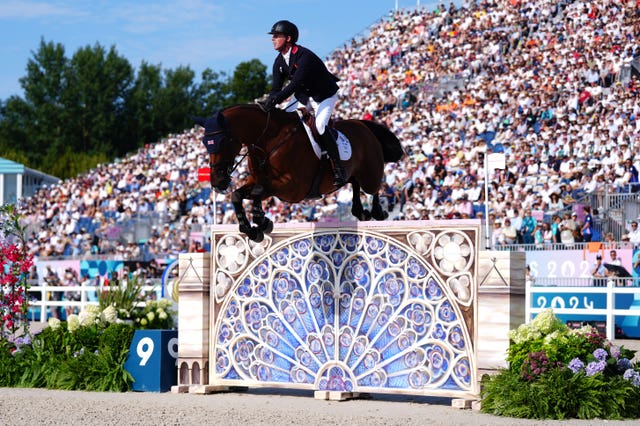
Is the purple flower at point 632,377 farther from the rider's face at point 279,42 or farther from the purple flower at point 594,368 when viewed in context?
the rider's face at point 279,42

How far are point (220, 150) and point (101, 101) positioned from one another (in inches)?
2219

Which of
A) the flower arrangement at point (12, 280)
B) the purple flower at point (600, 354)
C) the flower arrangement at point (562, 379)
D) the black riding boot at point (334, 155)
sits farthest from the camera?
the flower arrangement at point (12, 280)

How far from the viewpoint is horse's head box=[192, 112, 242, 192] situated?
8.30 meters

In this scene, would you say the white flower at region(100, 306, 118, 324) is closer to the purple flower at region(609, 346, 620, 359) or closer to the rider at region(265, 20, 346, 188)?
the rider at region(265, 20, 346, 188)

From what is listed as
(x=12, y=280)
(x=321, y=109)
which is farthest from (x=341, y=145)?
(x=12, y=280)

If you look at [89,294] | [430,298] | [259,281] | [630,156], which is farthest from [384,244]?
[89,294]

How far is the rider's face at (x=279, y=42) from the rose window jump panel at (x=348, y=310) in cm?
176

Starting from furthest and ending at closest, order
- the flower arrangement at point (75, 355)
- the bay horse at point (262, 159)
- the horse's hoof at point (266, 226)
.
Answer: the flower arrangement at point (75, 355)
the horse's hoof at point (266, 226)
the bay horse at point (262, 159)

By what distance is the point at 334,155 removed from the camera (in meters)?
9.38

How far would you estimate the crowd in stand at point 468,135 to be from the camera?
19047 mm

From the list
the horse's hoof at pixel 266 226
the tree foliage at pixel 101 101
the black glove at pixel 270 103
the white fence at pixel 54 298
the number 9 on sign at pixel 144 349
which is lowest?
the white fence at pixel 54 298

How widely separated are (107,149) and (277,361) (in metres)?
53.3

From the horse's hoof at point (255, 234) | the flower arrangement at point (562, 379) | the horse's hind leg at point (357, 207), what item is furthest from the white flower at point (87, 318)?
the flower arrangement at point (562, 379)

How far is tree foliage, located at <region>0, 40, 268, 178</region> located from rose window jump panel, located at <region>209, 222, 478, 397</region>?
51.4 m
